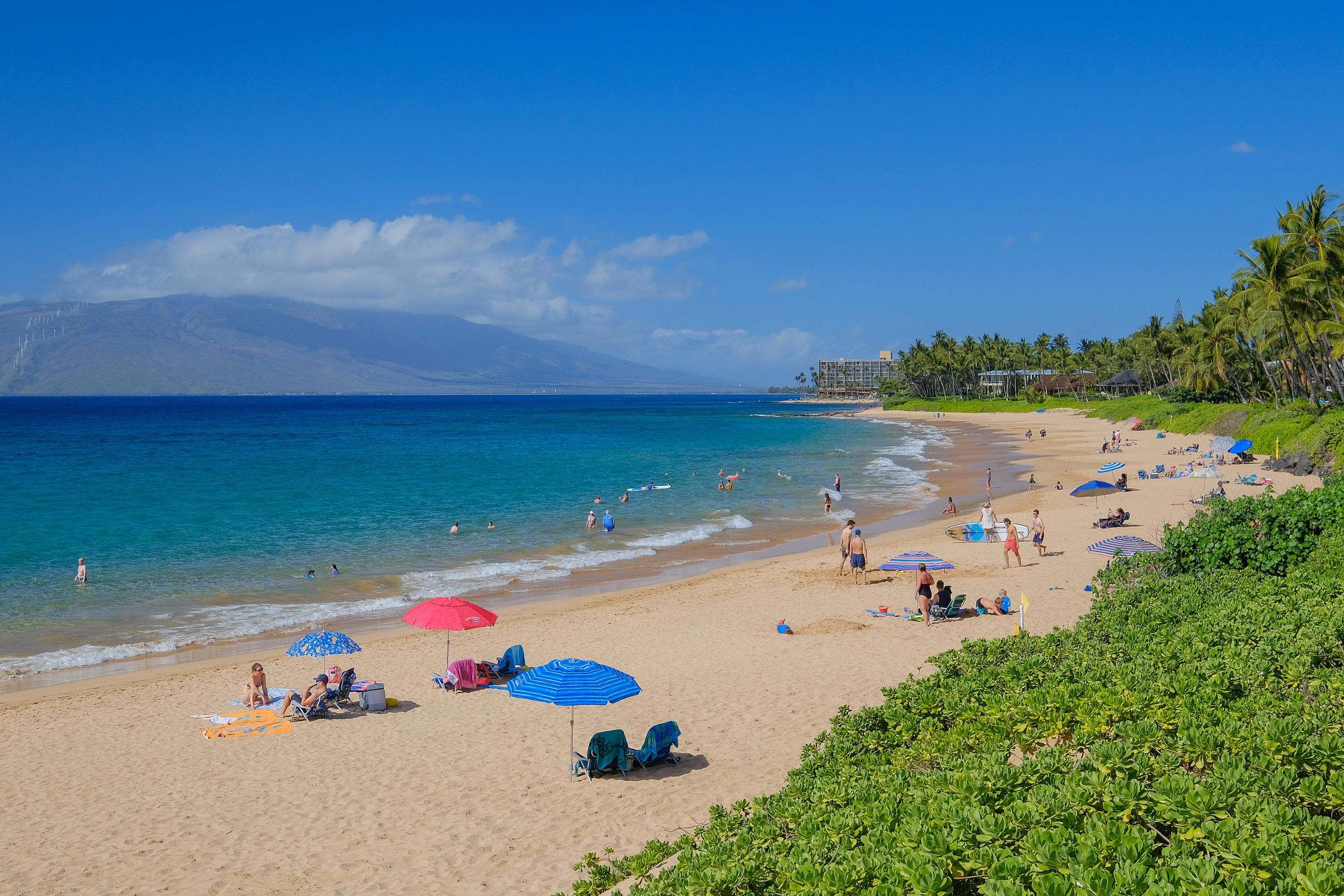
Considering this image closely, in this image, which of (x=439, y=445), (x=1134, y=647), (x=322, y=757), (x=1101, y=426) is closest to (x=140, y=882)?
(x=322, y=757)

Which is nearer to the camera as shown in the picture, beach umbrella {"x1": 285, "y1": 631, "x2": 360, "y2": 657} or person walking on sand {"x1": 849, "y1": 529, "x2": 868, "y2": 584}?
beach umbrella {"x1": 285, "y1": 631, "x2": 360, "y2": 657}

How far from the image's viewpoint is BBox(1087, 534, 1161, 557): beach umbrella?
748 inches

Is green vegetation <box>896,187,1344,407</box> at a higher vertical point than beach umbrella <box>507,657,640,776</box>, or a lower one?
higher

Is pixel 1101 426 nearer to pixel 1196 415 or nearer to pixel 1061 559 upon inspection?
pixel 1196 415

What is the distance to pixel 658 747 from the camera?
36.7 feet

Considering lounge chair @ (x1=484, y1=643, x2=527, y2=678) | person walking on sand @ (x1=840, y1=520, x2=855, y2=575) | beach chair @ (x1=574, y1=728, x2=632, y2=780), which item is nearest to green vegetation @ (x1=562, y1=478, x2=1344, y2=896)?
beach chair @ (x1=574, y1=728, x2=632, y2=780)

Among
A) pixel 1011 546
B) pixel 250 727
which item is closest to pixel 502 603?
pixel 250 727

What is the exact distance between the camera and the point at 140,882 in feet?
29.3

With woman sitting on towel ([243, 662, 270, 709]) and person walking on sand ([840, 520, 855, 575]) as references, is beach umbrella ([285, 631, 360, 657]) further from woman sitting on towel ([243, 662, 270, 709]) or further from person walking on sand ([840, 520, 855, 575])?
person walking on sand ([840, 520, 855, 575])

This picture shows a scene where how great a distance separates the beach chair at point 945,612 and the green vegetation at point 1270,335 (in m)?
28.5

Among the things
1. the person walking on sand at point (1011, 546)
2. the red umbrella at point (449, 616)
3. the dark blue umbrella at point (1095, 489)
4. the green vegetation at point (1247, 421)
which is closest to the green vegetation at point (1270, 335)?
the green vegetation at point (1247, 421)

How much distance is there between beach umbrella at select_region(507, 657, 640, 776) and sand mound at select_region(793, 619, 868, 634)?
7280 mm

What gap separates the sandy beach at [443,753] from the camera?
923 cm

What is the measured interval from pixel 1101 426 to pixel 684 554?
6044 centimetres
